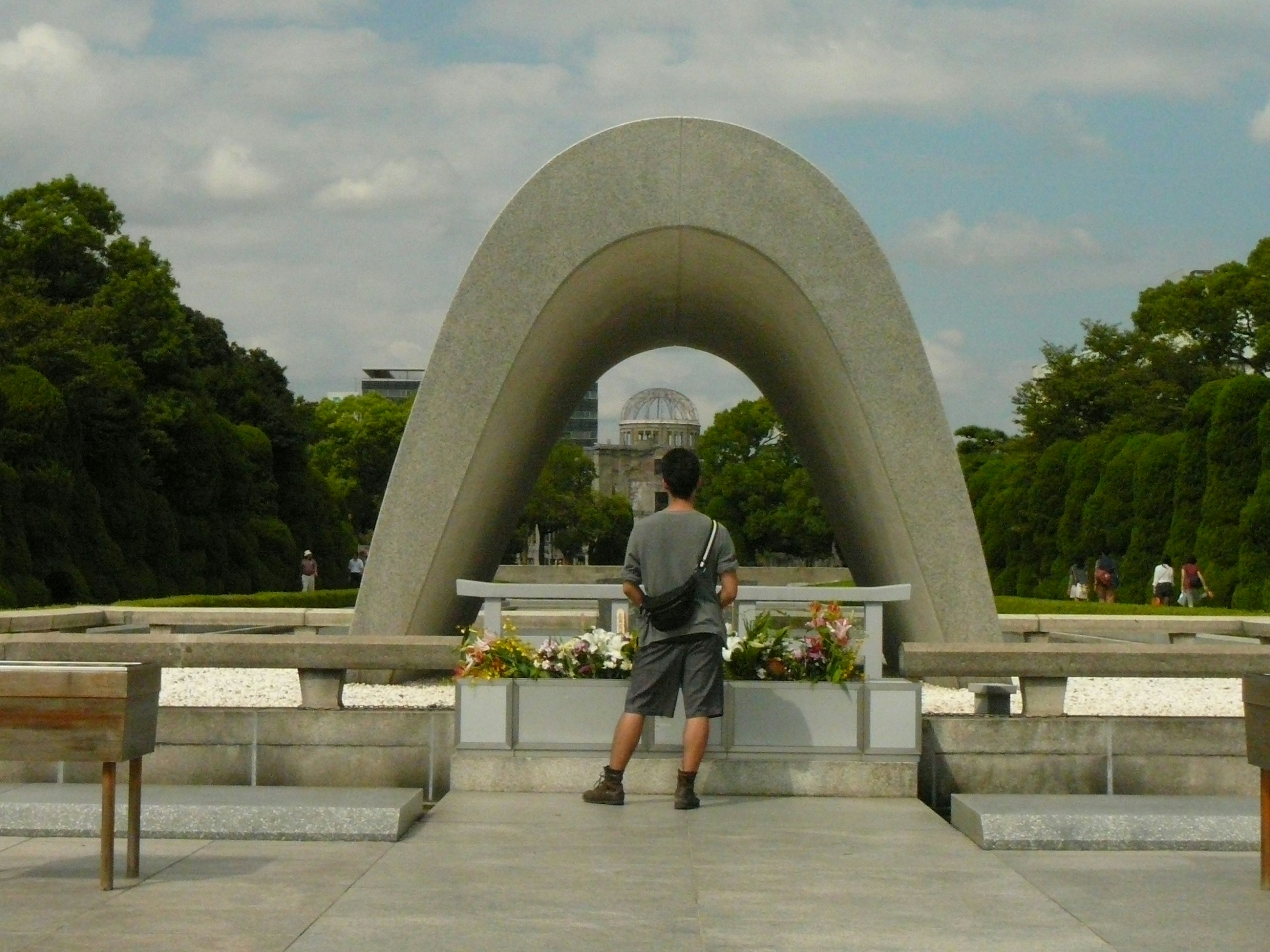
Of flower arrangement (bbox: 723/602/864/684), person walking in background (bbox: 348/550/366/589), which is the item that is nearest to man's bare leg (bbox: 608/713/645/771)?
flower arrangement (bbox: 723/602/864/684)

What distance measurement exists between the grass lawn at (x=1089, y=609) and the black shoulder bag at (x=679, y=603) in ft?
43.9

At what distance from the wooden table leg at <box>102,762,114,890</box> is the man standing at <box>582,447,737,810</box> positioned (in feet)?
8.31

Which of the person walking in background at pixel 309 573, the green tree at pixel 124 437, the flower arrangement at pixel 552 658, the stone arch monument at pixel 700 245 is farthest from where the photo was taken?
the person walking in background at pixel 309 573

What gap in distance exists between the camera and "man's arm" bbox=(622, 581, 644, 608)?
752 cm

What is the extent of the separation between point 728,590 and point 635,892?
82.0 inches

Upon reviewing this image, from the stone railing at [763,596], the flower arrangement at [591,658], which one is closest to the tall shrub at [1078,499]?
the stone railing at [763,596]

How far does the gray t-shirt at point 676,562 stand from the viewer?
24.7ft

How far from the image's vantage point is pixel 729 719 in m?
8.17

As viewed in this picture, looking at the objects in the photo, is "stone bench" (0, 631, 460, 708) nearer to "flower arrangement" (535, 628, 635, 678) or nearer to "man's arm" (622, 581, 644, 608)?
"flower arrangement" (535, 628, 635, 678)

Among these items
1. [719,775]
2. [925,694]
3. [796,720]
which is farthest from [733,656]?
[925,694]

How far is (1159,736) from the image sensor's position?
27.5 feet

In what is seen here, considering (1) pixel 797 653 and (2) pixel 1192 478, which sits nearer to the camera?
(1) pixel 797 653

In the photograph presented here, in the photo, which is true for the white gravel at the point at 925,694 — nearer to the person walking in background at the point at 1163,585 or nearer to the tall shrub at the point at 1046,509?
the person walking in background at the point at 1163,585

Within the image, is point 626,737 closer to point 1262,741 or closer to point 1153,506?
point 1262,741
